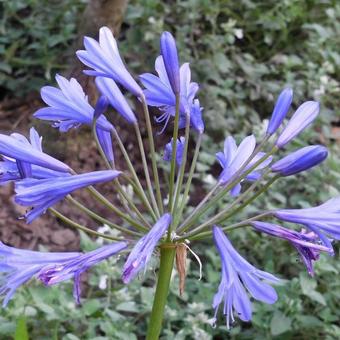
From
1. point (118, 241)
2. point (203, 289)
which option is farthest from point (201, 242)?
point (118, 241)

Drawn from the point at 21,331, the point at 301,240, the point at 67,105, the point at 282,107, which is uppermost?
the point at 282,107

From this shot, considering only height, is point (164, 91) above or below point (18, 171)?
above

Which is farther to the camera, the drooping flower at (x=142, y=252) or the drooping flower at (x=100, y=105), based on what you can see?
the drooping flower at (x=100, y=105)

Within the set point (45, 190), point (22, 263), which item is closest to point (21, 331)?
point (22, 263)

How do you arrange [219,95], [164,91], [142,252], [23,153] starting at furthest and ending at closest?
1. [219,95]
2. [164,91]
3. [23,153]
4. [142,252]

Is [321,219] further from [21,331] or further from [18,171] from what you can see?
[21,331]

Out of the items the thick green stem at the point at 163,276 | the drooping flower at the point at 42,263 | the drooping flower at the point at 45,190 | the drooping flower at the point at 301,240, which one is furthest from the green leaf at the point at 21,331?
the drooping flower at the point at 301,240

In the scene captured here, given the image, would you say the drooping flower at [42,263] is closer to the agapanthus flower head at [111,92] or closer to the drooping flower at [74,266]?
the drooping flower at [74,266]
